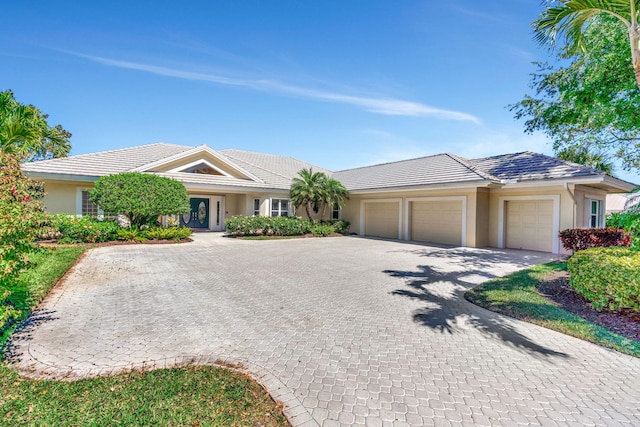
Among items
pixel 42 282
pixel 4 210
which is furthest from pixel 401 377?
pixel 42 282

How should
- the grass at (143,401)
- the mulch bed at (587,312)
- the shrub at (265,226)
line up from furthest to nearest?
the shrub at (265,226), the mulch bed at (587,312), the grass at (143,401)

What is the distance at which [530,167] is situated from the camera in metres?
14.6

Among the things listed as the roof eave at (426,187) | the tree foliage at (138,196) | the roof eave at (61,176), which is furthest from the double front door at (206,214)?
the roof eave at (426,187)

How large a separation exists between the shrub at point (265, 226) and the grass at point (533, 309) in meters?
13.0

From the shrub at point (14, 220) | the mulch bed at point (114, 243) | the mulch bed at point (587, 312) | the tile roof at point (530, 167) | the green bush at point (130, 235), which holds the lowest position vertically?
the mulch bed at point (587, 312)

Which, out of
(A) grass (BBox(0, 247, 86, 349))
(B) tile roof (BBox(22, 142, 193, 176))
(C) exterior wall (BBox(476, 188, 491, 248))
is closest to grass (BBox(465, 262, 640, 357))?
(C) exterior wall (BBox(476, 188, 491, 248))

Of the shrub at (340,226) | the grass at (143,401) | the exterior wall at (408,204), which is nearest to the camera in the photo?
the grass at (143,401)

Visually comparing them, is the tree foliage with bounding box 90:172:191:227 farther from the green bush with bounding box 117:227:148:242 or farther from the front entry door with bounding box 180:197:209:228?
the front entry door with bounding box 180:197:209:228

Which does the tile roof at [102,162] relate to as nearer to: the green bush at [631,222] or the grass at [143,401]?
the grass at [143,401]

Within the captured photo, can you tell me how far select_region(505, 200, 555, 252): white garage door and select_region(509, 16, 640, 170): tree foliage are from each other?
3.91 m

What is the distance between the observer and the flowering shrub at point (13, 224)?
375 cm

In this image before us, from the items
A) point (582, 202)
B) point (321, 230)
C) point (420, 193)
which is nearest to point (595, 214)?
point (582, 202)

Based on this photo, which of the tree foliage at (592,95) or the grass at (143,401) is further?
the tree foliage at (592,95)

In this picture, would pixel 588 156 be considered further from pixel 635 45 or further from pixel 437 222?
pixel 635 45
